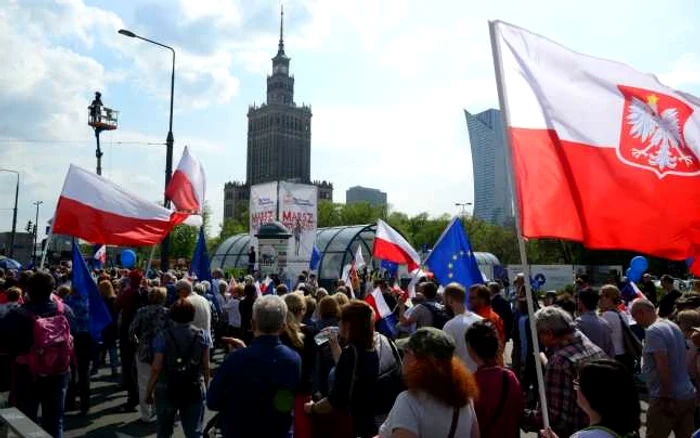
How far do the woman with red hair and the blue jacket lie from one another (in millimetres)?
1204

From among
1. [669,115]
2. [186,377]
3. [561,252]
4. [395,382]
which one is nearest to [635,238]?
[669,115]

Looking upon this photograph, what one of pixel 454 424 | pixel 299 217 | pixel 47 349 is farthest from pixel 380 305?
pixel 299 217

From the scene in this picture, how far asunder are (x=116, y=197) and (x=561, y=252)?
165ft

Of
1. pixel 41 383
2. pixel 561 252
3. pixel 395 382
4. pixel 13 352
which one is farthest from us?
pixel 561 252

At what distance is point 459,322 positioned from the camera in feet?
20.1

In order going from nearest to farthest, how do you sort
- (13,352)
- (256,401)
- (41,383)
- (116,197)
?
(256,401)
(13,352)
(41,383)
(116,197)

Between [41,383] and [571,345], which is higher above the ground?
[571,345]

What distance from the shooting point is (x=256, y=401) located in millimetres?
4176

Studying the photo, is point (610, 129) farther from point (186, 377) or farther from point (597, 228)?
point (186, 377)

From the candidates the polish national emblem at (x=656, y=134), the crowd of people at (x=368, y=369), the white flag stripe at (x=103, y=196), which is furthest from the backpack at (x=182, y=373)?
the polish national emblem at (x=656, y=134)

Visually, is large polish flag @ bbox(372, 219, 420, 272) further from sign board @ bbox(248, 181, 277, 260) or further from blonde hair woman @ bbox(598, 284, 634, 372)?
sign board @ bbox(248, 181, 277, 260)

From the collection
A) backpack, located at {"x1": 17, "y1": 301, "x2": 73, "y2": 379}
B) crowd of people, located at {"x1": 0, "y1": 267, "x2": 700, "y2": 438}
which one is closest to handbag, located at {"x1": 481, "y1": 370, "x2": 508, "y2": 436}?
crowd of people, located at {"x1": 0, "y1": 267, "x2": 700, "y2": 438}

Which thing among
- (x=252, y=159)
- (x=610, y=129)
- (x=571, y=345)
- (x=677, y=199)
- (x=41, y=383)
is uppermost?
(x=252, y=159)

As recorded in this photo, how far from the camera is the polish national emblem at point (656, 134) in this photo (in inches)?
178
